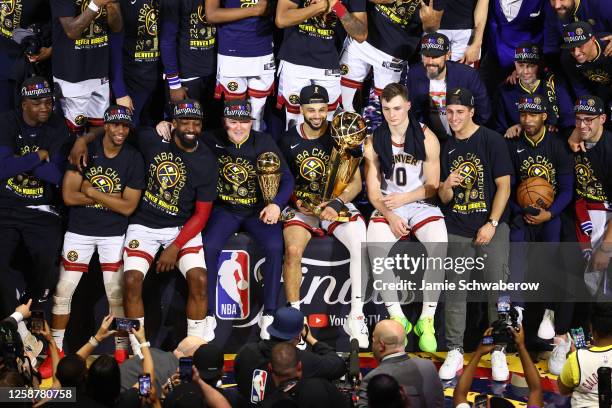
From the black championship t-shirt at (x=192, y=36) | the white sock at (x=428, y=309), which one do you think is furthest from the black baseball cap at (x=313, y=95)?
the white sock at (x=428, y=309)

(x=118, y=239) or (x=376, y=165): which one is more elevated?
(x=376, y=165)

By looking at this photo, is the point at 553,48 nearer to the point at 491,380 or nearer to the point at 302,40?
the point at 302,40

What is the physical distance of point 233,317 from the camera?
11.0m

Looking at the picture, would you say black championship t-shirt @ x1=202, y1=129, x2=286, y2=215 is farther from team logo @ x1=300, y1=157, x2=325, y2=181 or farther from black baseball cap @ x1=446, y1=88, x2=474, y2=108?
black baseball cap @ x1=446, y1=88, x2=474, y2=108

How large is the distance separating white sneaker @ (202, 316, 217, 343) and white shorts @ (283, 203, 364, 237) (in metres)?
1.08

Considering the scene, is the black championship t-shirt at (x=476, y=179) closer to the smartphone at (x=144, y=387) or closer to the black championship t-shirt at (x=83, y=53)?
the black championship t-shirt at (x=83, y=53)

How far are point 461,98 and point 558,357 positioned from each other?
2.46m

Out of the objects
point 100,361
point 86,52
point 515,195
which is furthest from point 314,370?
point 86,52

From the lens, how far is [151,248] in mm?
10695

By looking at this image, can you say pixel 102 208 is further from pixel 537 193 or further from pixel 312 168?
pixel 537 193

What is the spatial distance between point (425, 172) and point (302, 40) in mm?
1838

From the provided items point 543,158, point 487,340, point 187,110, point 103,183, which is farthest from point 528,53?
point 487,340

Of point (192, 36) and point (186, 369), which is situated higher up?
point (192, 36)

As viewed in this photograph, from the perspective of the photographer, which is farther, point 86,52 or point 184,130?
point 86,52
